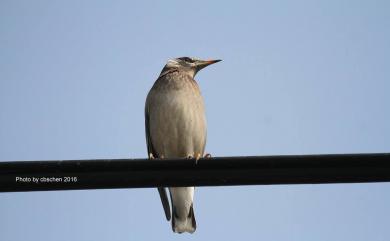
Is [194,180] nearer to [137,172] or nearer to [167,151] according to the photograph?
[137,172]

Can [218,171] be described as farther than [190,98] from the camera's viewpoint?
No

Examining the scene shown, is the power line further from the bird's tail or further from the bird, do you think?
the bird's tail

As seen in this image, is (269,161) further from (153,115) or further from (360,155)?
(153,115)

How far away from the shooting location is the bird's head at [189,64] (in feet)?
27.1

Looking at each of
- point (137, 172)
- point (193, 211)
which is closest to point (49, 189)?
point (137, 172)

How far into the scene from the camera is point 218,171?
142 inches

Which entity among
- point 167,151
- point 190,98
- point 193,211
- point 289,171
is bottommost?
point 289,171

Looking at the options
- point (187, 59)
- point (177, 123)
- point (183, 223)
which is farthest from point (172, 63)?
point (183, 223)

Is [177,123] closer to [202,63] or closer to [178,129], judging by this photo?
[178,129]

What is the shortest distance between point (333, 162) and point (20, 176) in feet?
5.62

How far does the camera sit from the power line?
11.3 ft

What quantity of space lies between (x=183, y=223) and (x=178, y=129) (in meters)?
1.01

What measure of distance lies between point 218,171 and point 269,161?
0.30 meters

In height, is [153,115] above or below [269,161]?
above
